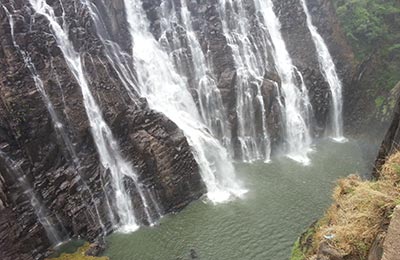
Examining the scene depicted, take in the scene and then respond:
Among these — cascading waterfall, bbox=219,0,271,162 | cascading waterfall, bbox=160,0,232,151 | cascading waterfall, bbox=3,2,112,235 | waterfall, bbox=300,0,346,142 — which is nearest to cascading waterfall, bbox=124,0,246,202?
Result: cascading waterfall, bbox=160,0,232,151

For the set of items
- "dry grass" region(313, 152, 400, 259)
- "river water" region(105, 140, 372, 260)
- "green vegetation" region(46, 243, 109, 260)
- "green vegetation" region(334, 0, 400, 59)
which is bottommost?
"river water" region(105, 140, 372, 260)

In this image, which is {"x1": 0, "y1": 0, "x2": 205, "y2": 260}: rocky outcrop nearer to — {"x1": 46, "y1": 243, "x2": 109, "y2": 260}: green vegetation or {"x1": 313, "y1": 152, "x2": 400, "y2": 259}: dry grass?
{"x1": 46, "y1": 243, "x2": 109, "y2": 260}: green vegetation

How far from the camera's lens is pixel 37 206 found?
19172 millimetres

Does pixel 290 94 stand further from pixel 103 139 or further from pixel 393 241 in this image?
pixel 393 241

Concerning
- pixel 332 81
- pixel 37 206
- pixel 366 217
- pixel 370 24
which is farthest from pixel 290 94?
pixel 366 217

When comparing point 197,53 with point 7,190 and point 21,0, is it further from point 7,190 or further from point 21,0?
point 7,190

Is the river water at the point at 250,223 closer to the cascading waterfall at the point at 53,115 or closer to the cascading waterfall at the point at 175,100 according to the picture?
→ the cascading waterfall at the point at 175,100

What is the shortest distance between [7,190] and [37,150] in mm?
2534

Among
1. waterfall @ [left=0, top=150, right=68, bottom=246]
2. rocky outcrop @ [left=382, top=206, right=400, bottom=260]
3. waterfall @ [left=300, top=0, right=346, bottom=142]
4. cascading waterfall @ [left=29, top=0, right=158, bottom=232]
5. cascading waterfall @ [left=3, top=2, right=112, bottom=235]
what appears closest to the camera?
rocky outcrop @ [left=382, top=206, right=400, bottom=260]

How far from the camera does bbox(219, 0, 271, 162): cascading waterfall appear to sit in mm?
28500

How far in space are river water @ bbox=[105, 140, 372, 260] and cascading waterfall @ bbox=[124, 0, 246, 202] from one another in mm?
1443

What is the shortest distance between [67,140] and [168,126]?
600 centimetres

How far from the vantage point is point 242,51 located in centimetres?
3012

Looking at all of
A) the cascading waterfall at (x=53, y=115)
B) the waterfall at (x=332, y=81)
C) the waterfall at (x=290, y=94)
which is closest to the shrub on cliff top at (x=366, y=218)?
the cascading waterfall at (x=53, y=115)
